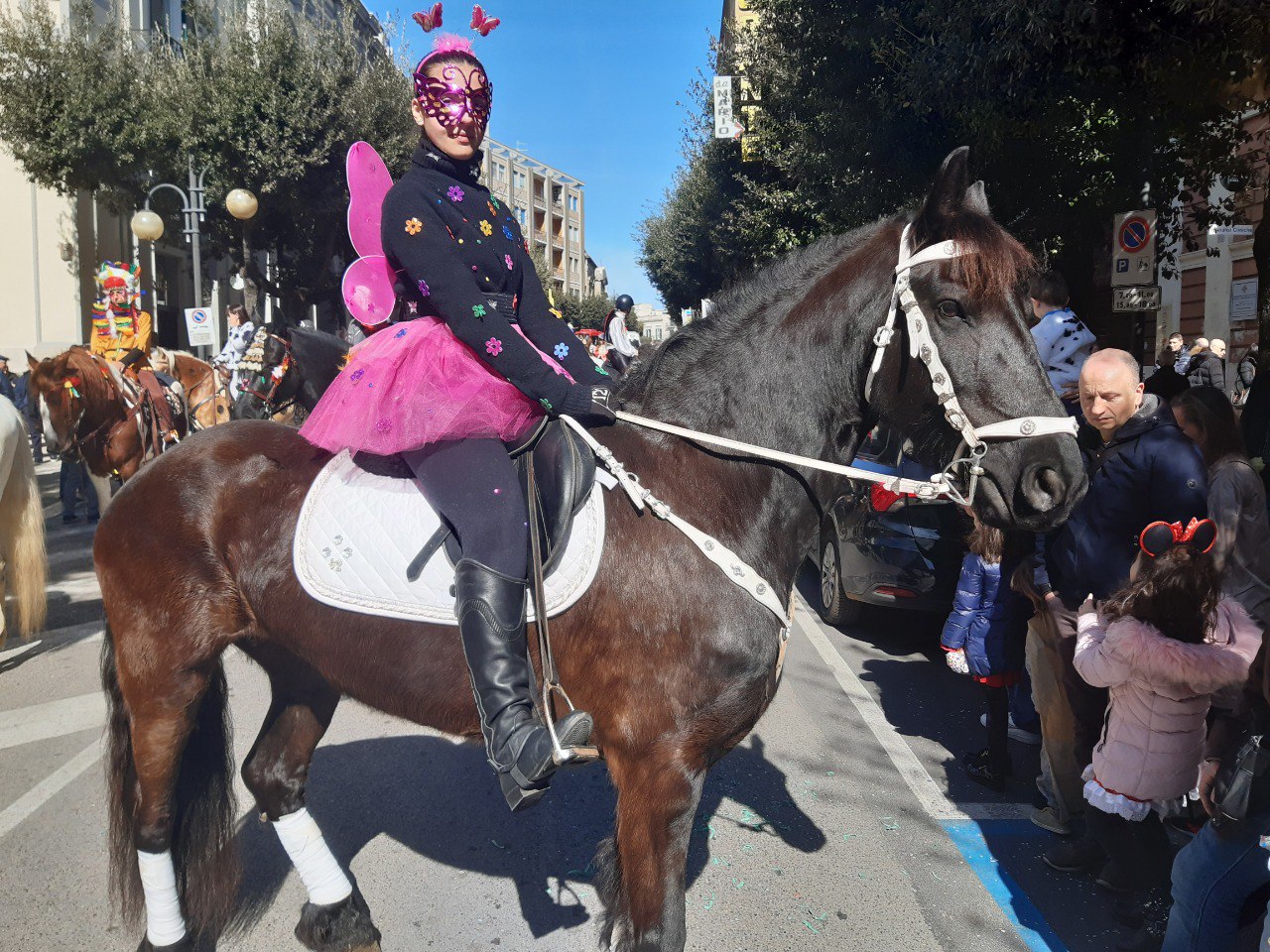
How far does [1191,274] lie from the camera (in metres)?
16.0

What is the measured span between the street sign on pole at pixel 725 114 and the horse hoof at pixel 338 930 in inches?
625

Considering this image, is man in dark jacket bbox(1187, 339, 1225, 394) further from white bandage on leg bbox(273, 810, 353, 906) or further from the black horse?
the black horse

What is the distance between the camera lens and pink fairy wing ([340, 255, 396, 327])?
103 inches

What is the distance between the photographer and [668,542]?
2316 mm

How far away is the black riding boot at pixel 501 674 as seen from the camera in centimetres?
217

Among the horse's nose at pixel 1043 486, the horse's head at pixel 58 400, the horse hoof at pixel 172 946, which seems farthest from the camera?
the horse's head at pixel 58 400

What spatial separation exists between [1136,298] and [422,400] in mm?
8321

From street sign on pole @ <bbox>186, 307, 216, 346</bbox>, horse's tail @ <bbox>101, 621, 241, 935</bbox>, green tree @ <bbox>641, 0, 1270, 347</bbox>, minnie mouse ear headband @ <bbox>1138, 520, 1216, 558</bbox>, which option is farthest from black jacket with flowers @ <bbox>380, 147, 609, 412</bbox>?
street sign on pole @ <bbox>186, 307, 216, 346</bbox>

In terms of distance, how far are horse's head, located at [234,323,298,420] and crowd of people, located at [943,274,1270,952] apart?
29.9ft

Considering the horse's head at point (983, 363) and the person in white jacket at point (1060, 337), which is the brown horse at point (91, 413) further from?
the horse's head at point (983, 363)

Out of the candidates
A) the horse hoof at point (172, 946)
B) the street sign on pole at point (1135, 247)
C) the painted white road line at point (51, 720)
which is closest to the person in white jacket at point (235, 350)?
the painted white road line at point (51, 720)

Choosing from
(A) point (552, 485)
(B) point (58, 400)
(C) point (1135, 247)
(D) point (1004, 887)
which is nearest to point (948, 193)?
(A) point (552, 485)

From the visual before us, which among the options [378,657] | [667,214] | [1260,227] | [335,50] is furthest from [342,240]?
[378,657]

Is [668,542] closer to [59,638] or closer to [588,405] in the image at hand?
[588,405]
